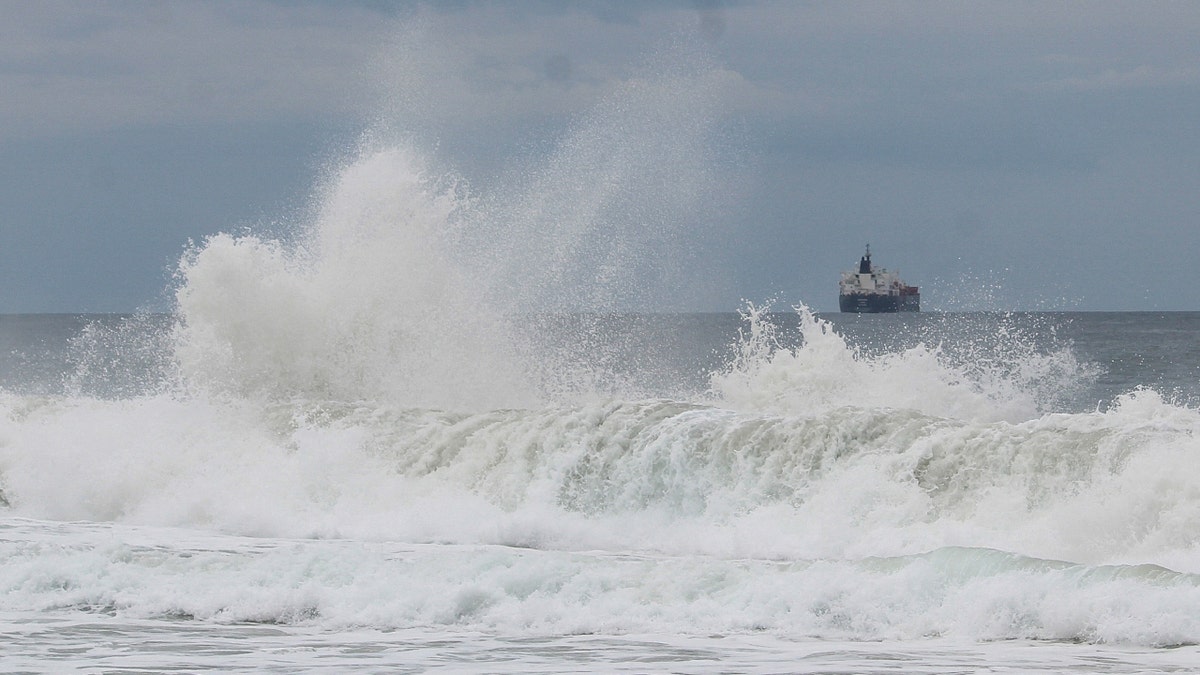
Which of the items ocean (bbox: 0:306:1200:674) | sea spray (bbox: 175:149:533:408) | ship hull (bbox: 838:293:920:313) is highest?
ship hull (bbox: 838:293:920:313)

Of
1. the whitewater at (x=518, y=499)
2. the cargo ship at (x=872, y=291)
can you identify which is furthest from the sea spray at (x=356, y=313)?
the cargo ship at (x=872, y=291)

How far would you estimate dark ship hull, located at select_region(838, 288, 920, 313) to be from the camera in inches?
5413

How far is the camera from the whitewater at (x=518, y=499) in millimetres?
13148

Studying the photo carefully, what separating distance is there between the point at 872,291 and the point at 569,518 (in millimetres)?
122035

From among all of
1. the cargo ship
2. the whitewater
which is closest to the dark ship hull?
the cargo ship

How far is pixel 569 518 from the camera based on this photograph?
59.6 ft

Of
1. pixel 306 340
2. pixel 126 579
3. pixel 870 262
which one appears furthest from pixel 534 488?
pixel 870 262

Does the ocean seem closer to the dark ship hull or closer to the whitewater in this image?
the whitewater

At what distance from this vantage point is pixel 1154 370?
48.6m

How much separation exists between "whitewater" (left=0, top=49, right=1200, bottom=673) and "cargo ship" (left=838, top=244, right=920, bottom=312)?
10971 centimetres

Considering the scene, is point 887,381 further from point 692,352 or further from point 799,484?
point 692,352

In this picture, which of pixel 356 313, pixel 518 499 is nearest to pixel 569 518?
pixel 518 499

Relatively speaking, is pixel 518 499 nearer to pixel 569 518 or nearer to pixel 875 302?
pixel 569 518

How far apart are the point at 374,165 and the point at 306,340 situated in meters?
4.25
